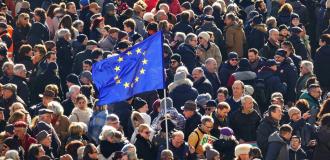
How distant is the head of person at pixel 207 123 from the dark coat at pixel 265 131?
84cm

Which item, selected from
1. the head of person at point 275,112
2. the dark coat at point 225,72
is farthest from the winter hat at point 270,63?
the head of person at point 275,112

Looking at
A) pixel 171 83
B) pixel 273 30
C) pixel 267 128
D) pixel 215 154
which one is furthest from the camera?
pixel 273 30

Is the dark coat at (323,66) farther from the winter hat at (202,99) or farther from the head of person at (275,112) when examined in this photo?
the head of person at (275,112)

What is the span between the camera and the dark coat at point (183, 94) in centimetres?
2616

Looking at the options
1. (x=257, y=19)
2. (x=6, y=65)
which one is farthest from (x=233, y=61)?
(x=6, y=65)

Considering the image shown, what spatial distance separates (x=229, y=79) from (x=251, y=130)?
278 centimetres

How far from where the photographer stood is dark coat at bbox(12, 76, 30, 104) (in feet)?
87.7

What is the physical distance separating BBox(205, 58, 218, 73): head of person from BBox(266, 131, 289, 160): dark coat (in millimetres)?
4242

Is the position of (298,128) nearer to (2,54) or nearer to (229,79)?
(229,79)

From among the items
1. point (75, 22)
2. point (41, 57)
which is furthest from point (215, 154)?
point (75, 22)

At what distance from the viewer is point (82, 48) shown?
2938 cm

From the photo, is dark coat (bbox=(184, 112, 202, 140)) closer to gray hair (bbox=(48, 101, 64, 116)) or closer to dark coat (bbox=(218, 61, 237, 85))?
gray hair (bbox=(48, 101, 64, 116))

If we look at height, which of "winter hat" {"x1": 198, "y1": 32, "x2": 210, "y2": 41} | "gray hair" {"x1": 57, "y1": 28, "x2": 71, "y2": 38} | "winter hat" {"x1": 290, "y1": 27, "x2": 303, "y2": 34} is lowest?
"winter hat" {"x1": 290, "y1": 27, "x2": 303, "y2": 34}

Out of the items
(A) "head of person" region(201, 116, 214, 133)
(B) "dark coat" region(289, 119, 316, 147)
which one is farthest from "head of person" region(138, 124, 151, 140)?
(B) "dark coat" region(289, 119, 316, 147)
